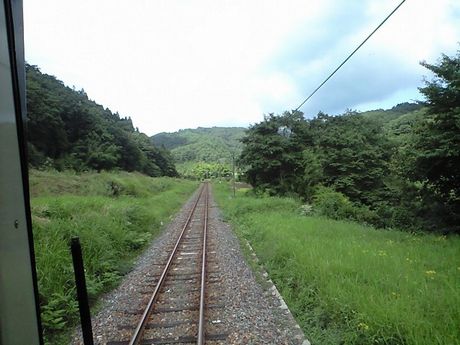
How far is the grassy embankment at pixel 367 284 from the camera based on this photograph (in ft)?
16.7

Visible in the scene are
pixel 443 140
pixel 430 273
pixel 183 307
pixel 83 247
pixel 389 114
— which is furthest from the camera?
pixel 389 114

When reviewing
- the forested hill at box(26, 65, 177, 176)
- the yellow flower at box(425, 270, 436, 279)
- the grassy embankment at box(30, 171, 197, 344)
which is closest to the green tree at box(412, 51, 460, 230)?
the yellow flower at box(425, 270, 436, 279)

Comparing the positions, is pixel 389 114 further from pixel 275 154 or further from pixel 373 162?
pixel 373 162

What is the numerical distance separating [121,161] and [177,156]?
13388cm

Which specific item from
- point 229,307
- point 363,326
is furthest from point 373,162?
point 363,326

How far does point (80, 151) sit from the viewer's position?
45.4m

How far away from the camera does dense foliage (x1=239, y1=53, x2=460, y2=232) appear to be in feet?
43.5

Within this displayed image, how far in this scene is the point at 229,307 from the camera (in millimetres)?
7594

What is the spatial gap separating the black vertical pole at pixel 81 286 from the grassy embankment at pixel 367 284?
161 inches

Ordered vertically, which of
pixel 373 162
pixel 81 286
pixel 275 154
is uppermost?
pixel 275 154

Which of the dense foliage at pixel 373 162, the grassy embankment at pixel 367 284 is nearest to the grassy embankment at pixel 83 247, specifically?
the grassy embankment at pixel 367 284

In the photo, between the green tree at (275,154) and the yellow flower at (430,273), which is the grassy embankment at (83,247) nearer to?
the yellow flower at (430,273)

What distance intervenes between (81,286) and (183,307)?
223 inches

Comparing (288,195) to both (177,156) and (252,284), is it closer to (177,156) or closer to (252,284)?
(252,284)
